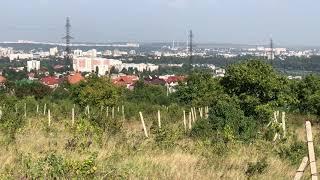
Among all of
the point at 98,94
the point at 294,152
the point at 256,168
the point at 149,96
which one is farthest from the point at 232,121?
the point at 149,96

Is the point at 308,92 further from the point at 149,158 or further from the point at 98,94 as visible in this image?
the point at 149,158

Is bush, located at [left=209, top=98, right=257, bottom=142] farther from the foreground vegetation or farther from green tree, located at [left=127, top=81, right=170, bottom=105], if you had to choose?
green tree, located at [left=127, top=81, right=170, bottom=105]

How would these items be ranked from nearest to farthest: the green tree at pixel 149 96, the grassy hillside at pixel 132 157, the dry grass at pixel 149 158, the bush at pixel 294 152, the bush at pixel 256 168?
the grassy hillside at pixel 132 157, the dry grass at pixel 149 158, the bush at pixel 256 168, the bush at pixel 294 152, the green tree at pixel 149 96

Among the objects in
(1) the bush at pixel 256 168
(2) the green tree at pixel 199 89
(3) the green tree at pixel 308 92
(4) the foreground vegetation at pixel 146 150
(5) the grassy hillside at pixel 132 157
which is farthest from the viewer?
(3) the green tree at pixel 308 92

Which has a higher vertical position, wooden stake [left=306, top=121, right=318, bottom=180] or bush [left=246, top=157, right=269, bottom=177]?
wooden stake [left=306, top=121, right=318, bottom=180]

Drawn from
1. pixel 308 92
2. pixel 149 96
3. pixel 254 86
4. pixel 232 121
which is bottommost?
pixel 149 96

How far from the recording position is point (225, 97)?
20.2 meters

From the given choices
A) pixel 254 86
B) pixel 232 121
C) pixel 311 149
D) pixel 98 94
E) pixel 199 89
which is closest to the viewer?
pixel 311 149

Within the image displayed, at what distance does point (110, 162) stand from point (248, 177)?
71.6 inches

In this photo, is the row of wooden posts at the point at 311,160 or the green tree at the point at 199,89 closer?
the row of wooden posts at the point at 311,160

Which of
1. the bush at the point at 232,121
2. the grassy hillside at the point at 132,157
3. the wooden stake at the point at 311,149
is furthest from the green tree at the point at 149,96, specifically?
the wooden stake at the point at 311,149

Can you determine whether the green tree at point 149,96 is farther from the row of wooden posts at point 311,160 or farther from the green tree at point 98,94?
the row of wooden posts at point 311,160

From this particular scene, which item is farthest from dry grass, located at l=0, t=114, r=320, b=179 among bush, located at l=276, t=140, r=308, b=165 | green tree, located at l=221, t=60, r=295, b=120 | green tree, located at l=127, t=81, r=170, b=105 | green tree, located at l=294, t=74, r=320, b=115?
green tree, located at l=127, t=81, r=170, b=105

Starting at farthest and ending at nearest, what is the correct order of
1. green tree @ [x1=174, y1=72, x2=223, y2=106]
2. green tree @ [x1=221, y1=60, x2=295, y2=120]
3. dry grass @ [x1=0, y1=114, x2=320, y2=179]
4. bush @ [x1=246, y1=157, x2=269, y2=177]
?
green tree @ [x1=174, y1=72, x2=223, y2=106]
green tree @ [x1=221, y1=60, x2=295, y2=120]
bush @ [x1=246, y1=157, x2=269, y2=177]
dry grass @ [x1=0, y1=114, x2=320, y2=179]
